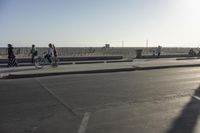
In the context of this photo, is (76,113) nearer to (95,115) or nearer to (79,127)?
(95,115)

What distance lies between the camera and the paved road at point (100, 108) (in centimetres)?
816

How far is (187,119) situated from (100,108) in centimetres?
245

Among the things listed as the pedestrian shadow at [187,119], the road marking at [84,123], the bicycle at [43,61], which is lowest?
the pedestrian shadow at [187,119]

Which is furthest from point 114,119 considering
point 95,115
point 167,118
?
point 167,118

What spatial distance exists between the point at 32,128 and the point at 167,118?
3180 mm

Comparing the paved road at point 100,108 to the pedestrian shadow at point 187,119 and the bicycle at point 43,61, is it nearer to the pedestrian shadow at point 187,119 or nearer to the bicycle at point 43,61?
the pedestrian shadow at point 187,119

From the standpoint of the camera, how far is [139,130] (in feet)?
25.9

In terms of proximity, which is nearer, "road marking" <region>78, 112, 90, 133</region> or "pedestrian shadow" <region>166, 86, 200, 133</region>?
"road marking" <region>78, 112, 90, 133</region>

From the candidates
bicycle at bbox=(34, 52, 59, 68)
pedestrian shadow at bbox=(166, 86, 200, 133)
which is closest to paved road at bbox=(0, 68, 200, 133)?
pedestrian shadow at bbox=(166, 86, 200, 133)

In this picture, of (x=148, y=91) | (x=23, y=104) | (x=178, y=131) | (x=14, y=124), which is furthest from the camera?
(x=148, y=91)

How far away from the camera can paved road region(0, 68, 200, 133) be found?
8156 millimetres

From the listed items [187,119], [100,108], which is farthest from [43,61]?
[187,119]

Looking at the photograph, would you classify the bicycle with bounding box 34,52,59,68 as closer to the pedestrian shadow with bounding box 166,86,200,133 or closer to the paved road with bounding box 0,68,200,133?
the paved road with bounding box 0,68,200,133

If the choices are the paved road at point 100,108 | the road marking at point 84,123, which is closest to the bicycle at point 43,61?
the paved road at point 100,108
